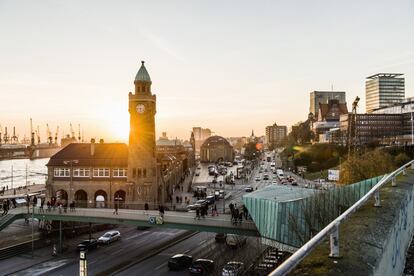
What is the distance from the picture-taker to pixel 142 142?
61500 millimetres

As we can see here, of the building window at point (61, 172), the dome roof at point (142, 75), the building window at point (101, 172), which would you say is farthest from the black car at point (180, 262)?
the dome roof at point (142, 75)

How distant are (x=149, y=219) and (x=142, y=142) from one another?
24272 millimetres

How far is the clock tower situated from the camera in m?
60.6

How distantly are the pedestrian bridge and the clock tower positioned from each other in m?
14.8

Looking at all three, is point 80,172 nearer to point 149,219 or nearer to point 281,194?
point 149,219

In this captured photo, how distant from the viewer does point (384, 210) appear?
7.75 m

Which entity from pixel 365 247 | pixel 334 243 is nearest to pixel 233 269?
pixel 365 247

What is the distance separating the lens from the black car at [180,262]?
118 feet

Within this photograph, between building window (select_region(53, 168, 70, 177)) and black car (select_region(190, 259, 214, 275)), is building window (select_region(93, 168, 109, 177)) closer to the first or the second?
building window (select_region(53, 168, 70, 177))

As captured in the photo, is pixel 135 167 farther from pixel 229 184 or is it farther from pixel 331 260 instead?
pixel 331 260

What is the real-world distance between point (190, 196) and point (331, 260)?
76.3 metres

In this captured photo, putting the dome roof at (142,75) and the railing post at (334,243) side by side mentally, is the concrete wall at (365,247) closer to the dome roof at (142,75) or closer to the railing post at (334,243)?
the railing post at (334,243)

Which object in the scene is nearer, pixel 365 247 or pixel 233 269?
pixel 365 247

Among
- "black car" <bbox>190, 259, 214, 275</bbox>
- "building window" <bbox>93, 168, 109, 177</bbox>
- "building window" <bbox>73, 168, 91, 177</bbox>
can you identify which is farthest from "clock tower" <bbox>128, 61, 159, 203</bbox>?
"black car" <bbox>190, 259, 214, 275</bbox>
